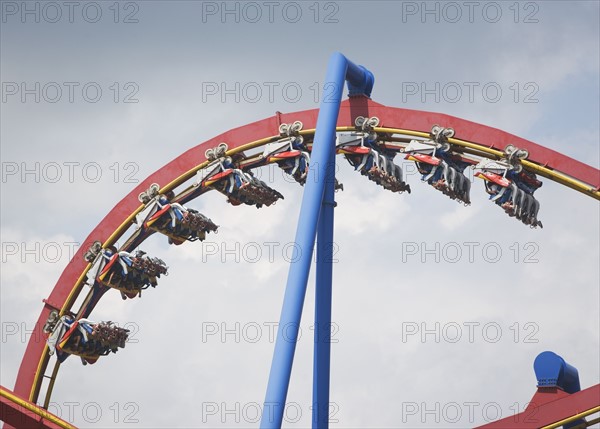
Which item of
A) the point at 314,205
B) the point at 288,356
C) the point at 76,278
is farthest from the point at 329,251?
the point at 76,278

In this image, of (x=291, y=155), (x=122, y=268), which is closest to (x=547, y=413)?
(x=291, y=155)

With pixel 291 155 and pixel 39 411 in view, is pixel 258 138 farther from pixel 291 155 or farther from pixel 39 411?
pixel 39 411

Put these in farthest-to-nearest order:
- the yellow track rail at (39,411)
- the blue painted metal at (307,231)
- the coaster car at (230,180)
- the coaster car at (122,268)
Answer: the coaster car at (122,268) → the coaster car at (230,180) → the yellow track rail at (39,411) → the blue painted metal at (307,231)

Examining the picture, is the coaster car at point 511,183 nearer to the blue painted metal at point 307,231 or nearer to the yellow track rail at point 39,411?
the blue painted metal at point 307,231

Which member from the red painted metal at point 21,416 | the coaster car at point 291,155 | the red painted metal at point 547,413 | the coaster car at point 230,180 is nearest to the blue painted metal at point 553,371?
the red painted metal at point 547,413

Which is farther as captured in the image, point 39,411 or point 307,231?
point 39,411

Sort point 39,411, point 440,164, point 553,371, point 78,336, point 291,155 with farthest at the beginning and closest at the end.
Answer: point 78,336 < point 553,371 < point 291,155 < point 39,411 < point 440,164

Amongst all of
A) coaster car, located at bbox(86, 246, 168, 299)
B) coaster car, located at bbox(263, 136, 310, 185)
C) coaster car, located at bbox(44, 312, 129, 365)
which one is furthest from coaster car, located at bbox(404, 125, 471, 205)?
coaster car, located at bbox(44, 312, 129, 365)
